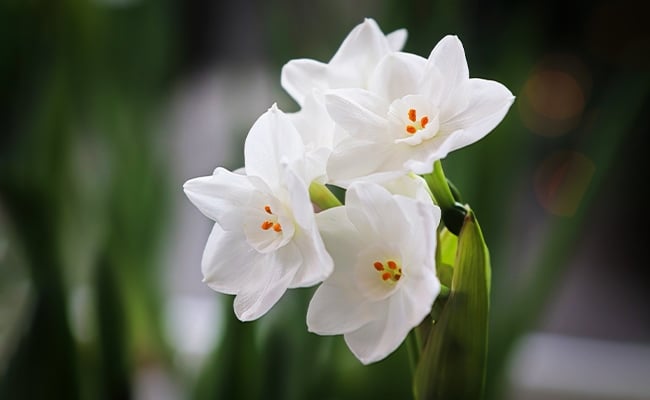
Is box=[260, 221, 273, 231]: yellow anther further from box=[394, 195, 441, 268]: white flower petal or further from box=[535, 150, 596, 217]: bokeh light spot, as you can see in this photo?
box=[535, 150, 596, 217]: bokeh light spot

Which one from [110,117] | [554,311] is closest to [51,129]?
[110,117]

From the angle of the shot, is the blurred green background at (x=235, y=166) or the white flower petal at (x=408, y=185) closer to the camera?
the white flower petal at (x=408, y=185)

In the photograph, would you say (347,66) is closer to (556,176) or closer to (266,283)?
(266,283)

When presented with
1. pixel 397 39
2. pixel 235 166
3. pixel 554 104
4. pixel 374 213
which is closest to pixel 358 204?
pixel 374 213

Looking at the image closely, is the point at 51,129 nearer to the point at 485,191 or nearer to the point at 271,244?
the point at 485,191

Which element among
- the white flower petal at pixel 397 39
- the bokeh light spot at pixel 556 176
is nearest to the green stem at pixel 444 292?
the white flower petal at pixel 397 39

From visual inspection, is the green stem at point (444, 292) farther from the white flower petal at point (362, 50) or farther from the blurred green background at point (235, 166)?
the blurred green background at point (235, 166)

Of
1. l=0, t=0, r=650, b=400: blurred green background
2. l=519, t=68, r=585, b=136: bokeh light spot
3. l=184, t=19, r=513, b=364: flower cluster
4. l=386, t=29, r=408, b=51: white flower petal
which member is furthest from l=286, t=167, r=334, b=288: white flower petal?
l=519, t=68, r=585, b=136: bokeh light spot
